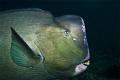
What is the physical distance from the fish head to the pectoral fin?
12 cm

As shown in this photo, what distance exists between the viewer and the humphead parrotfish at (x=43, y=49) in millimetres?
1041

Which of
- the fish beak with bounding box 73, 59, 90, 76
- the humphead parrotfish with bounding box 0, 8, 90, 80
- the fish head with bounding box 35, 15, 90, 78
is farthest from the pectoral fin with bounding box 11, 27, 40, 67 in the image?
the fish beak with bounding box 73, 59, 90, 76

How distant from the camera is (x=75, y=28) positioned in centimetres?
112

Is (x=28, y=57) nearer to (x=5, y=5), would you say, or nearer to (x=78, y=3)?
(x=5, y=5)

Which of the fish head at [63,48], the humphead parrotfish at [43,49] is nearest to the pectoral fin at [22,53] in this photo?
the humphead parrotfish at [43,49]

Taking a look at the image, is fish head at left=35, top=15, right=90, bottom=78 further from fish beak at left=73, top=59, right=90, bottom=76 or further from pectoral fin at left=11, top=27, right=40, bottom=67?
pectoral fin at left=11, top=27, right=40, bottom=67

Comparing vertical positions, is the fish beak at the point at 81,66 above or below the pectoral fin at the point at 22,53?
below

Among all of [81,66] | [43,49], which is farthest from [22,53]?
[81,66]

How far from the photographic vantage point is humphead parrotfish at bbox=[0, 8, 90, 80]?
104 centimetres

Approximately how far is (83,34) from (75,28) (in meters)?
0.12

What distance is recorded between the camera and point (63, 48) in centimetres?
105

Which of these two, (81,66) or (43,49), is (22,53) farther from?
(81,66)

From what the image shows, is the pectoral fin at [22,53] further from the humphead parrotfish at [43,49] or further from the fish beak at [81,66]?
the fish beak at [81,66]

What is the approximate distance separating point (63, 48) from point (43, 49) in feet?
0.75
